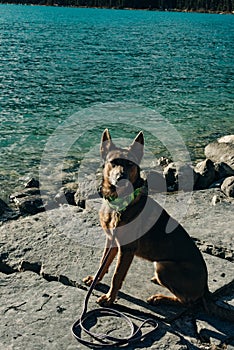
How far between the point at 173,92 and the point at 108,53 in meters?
15.5

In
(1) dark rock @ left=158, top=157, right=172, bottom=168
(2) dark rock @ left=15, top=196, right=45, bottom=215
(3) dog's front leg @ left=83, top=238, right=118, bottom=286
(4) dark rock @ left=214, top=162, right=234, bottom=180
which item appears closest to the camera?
(3) dog's front leg @ left=83, top=238, right=118, bottom=286

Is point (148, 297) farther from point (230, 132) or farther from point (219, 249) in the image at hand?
point (230, 132)

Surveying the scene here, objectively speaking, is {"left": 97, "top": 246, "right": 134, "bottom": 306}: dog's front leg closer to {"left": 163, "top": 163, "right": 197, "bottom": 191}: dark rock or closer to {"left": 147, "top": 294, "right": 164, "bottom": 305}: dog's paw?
{"left": 147, "top": 294, "right": 164, "bottom": 305}: dog's paw

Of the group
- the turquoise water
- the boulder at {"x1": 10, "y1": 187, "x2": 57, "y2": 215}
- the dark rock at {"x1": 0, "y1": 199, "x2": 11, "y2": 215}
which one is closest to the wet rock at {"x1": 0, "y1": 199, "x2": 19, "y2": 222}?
the dark rock at {"x1": 0, "y1": 199, "x2": 11, "y2": 215}

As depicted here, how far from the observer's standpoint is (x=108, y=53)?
38188 mm

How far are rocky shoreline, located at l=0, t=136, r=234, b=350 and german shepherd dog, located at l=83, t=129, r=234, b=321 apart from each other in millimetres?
205

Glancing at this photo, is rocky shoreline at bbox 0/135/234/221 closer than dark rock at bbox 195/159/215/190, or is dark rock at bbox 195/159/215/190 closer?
rocky shoreline at bbox 0/135/234/221

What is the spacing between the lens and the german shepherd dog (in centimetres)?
514

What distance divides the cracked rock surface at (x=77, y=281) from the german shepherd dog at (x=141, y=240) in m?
0.20

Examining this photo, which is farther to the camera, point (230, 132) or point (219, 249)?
point (230, 132)

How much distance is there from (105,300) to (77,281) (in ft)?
1.84

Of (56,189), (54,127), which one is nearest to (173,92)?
(54,127)

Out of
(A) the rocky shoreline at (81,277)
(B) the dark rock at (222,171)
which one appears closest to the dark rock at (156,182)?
(A) the rocky shoreline at (81,277)

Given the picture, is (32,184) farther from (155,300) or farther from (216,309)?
(216,309)
